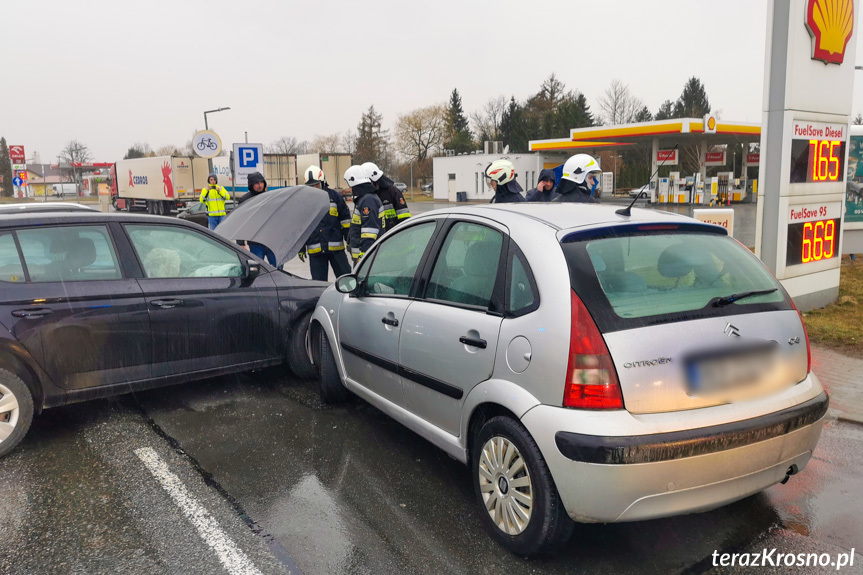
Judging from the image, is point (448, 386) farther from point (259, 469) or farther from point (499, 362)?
point (259, 469)

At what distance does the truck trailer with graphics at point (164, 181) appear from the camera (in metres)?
37.6

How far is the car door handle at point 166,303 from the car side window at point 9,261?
35.6 inches

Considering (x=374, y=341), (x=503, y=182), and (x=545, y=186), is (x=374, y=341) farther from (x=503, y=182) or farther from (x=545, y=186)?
(x=545, y=186)

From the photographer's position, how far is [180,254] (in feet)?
18.0

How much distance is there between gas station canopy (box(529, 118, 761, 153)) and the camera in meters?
33.7

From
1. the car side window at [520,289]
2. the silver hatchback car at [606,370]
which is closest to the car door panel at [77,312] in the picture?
the silver hatchback car at [606,370]

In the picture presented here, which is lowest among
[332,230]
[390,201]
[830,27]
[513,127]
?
[332,230]

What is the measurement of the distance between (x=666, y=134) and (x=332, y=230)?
3149 cm

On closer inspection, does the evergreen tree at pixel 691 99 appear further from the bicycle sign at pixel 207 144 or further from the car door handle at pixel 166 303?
the car door handle at pixel 166 303

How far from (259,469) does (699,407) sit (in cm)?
272

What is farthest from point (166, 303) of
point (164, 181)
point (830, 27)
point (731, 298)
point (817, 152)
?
point (164, 181)

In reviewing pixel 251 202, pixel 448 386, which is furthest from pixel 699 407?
pixel 251 202

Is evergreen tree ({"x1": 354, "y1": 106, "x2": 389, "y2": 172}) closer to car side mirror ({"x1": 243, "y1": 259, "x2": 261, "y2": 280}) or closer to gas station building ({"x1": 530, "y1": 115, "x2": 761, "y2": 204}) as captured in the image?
gas station building ({"x1": 530, "y1": 115, "x2": 761, "y2": 204})

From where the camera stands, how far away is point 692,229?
3457 mm
